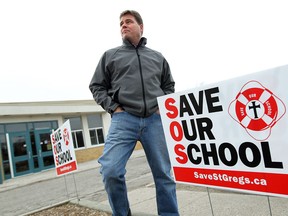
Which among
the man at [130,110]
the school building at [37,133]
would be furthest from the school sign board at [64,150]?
the school building at [37,133]

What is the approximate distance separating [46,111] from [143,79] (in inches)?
648

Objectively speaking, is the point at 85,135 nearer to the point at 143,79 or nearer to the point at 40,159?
the point at 40,159

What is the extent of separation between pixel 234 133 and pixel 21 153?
16962mm

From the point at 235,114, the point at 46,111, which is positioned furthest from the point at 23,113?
the point at 235,114

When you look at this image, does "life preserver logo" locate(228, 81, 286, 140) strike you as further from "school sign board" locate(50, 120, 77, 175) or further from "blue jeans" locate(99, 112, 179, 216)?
"school sign board" locate(50, 120, 77, 175)

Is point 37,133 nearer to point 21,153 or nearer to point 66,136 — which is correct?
point 21,153

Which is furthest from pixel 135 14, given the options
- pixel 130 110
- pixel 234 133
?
pixel 234 133

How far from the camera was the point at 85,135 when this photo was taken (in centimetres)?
2073

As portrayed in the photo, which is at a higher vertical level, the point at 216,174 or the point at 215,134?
the point at 215,134

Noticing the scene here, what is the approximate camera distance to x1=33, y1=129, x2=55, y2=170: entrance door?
17.6 metres

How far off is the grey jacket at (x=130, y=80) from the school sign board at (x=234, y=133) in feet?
1.16

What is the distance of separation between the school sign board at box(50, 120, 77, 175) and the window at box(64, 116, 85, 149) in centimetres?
1481

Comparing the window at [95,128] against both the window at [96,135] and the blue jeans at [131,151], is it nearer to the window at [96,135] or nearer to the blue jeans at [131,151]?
the window at [96,135]

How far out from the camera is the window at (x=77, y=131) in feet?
66.3
